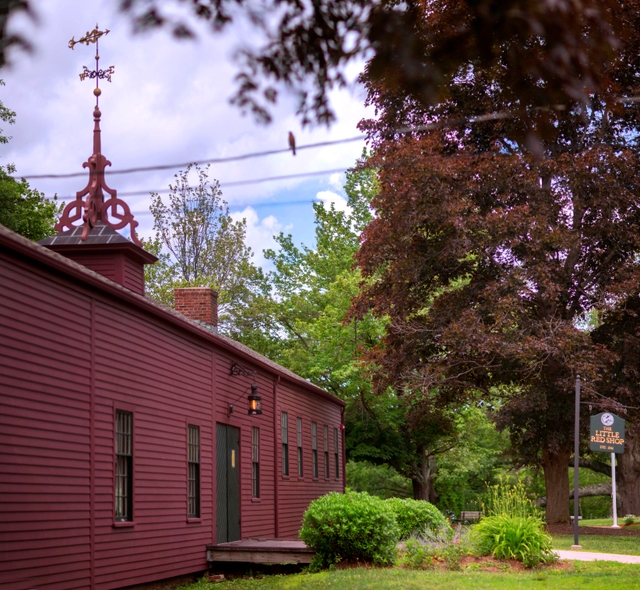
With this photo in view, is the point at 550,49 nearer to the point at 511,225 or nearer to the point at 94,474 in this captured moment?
the point at 94,474

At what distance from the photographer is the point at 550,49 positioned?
185 inches

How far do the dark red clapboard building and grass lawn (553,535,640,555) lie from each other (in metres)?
6.61

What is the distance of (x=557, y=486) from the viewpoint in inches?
942

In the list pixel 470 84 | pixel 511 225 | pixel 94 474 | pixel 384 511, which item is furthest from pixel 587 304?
pixel 94 474

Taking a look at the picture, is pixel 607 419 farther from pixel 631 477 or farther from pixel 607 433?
pixel 631 477

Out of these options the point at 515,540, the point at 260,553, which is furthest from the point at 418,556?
the point at 260,553

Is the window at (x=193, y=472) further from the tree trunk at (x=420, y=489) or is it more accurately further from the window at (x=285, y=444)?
the tree trunk at (x=420, y=489)

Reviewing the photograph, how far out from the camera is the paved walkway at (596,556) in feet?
49.3

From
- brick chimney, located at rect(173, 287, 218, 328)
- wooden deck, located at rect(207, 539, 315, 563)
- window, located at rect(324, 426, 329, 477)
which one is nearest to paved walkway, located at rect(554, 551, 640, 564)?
wooden deck, located at rect(207, 539, 315, 563)

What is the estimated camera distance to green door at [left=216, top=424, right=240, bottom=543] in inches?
688

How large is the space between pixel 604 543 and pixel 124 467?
35.5ft

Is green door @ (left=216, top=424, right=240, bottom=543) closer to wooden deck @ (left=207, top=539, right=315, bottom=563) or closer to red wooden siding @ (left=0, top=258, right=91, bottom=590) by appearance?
wooden deck @ (left=207, top=539, right=315, bottom=563)

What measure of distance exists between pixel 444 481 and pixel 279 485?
2954cm

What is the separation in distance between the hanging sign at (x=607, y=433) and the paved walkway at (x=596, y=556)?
400cm
